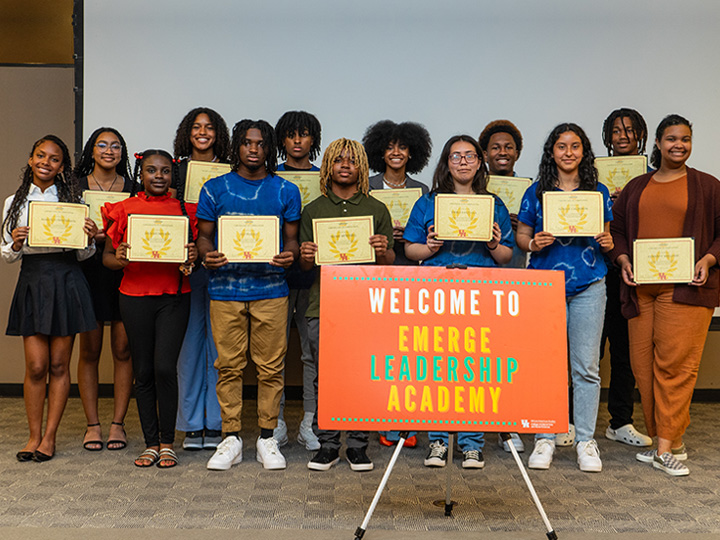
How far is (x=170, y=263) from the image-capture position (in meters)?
3.64

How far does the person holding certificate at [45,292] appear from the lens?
11.7 ft

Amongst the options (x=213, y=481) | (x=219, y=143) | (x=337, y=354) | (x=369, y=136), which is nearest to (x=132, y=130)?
(x=219, y=143)

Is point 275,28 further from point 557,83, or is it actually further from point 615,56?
point 615,56

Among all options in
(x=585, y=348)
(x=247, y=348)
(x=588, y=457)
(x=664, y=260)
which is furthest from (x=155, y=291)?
(x=664, y=260)

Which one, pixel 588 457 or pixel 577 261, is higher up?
pixel 577 261

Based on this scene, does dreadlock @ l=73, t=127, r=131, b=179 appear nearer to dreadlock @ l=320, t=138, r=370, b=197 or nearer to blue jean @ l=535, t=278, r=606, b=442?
dreadlock @ l=320, t=138, r=370, b=197

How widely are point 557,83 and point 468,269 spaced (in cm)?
301

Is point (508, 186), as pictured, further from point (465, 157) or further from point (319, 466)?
point (319, 466)

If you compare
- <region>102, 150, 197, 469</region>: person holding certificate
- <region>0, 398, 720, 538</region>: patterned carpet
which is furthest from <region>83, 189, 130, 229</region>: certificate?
<region>0, 398, 720, 538</region>: patterned carpet

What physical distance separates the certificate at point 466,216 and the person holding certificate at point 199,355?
1.43 m

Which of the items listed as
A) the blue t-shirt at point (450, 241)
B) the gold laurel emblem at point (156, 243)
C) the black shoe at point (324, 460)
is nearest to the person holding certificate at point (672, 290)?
the blue t-shirt at point (450, 241)

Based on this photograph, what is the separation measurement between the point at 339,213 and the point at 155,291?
1039 mm

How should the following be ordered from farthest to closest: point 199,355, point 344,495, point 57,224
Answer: point 199,355 < point 57,224 < point 344,495

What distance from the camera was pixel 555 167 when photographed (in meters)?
3.72
